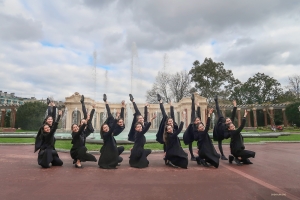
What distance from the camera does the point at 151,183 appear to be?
5805 mm

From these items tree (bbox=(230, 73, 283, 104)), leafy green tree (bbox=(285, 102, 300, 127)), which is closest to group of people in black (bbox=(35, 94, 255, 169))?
leafy green tree (bbox=(285, 102, 300, 127))

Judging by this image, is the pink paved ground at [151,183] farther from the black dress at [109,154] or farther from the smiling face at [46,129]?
the smiling face at [46,129]

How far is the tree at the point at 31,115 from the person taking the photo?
42625 millimetres

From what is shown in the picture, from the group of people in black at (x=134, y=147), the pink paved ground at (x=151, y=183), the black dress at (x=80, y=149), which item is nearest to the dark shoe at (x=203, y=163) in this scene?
the group of people in black at (x=134, y=147)

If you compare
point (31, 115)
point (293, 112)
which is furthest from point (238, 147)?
point (31, 115)

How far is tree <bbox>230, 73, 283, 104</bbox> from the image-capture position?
61.7 m

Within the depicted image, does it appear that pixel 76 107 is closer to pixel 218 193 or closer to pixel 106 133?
pixel 106 133

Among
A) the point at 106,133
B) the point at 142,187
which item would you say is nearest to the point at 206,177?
the point at 142,187

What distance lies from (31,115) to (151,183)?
43.6 m

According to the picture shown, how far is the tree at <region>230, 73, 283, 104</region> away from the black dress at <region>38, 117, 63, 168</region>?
198 ft

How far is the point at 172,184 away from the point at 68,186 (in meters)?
2.57

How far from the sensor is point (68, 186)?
547cm

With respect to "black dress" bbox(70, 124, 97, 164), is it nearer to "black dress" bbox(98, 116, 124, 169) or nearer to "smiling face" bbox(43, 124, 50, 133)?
"black dress" bbox(98, 116, 124, 169)

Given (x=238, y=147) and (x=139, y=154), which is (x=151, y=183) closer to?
(x=139, y=154)
